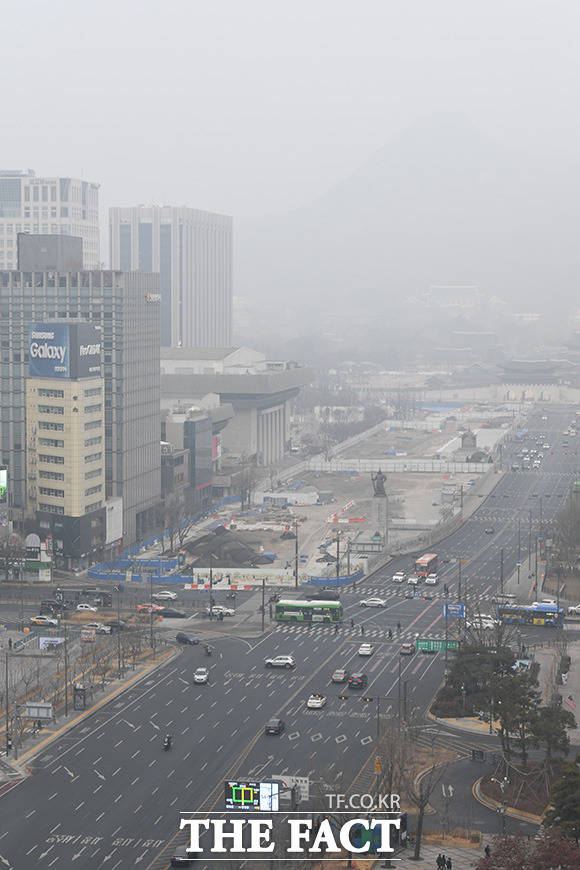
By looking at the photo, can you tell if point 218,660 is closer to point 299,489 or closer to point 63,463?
point 63,463

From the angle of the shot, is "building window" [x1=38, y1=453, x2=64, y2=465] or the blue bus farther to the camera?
"building window" [x1=38, y1=453, x2=64, y2=465]

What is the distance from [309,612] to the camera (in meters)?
86.6

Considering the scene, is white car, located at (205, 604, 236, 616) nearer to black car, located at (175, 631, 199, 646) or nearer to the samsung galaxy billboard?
black car, located at (175, 631, 199, 646)

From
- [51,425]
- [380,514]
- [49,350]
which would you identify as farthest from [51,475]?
[380,514]

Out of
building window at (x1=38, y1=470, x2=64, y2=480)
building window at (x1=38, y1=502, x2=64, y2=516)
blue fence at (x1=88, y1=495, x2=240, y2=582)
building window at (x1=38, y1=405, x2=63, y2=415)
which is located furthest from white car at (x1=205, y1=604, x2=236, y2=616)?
building window at (x1=38, y1=405, x2=63, y2=415)

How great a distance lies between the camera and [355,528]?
12231 centimetres

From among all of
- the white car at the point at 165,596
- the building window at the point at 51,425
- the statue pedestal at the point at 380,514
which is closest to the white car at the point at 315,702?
the white car at the point at 165,596

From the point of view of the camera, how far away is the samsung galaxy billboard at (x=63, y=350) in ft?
331

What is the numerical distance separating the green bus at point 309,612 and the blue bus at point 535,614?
10.4 metres

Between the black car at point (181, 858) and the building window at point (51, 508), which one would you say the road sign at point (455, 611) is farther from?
the black car at point (181, 858)

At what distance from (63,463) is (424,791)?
183 ft

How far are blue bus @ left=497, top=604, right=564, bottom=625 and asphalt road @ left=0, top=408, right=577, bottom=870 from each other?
1426 mm

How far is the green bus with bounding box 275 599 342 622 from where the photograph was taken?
283 ft

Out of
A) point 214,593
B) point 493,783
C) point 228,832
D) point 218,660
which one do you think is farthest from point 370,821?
point 214,593
